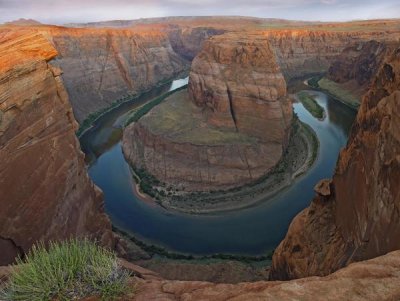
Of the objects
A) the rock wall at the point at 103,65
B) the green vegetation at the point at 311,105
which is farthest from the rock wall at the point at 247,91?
the rock wall at the point at 103,65

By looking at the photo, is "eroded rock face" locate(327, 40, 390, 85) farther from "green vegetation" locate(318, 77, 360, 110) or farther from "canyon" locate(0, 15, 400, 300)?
"canyon" locate(0, 15, 400, 300)

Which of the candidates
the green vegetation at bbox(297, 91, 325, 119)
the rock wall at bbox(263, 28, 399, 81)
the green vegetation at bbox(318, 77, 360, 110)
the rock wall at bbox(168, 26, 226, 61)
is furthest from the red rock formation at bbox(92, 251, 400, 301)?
the rock wall at bbox(168, 26, 226, 61)

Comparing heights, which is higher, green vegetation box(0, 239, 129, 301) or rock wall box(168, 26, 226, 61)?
rock wall box(168, 26, 226, 61)

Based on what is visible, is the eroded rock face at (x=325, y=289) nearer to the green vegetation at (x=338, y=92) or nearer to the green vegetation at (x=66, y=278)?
the green vegetation at (x=66, y=278)

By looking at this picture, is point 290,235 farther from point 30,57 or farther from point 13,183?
point 30,57

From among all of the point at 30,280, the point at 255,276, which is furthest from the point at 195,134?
the point at 30,280

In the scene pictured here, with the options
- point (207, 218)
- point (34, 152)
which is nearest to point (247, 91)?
point (207, 218)
